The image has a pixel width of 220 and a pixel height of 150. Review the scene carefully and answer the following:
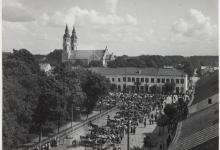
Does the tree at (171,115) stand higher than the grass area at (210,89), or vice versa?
the grass area at (210,89)

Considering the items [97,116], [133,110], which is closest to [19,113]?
[97,116]

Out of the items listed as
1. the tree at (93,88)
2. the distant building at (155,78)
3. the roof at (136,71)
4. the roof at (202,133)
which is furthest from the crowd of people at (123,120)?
the roof at (202,133)

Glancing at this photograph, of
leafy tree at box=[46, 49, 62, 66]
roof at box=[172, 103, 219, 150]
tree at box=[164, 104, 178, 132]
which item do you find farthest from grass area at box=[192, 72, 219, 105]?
leafy tree at box=[46, 49, 62, 66]

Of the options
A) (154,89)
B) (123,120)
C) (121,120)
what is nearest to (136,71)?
(123,120)

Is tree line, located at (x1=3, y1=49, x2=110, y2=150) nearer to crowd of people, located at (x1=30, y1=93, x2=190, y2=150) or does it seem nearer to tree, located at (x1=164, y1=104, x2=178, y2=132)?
crowd of people, located at (x1=30, y1=93, x2=190, y2=150)

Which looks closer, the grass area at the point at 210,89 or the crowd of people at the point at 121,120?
the grass area at the point at 210,89

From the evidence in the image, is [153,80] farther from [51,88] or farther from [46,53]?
[46,53]

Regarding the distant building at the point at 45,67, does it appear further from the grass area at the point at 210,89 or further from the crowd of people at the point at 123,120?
the grass area at the point at 210,89

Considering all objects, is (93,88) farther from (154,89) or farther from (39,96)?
(154,89)

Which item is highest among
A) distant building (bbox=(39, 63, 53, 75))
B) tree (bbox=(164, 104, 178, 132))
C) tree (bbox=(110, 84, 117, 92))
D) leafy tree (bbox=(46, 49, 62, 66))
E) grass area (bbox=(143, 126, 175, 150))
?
leafy tree (bbox=(46, 49, 62, 66))
